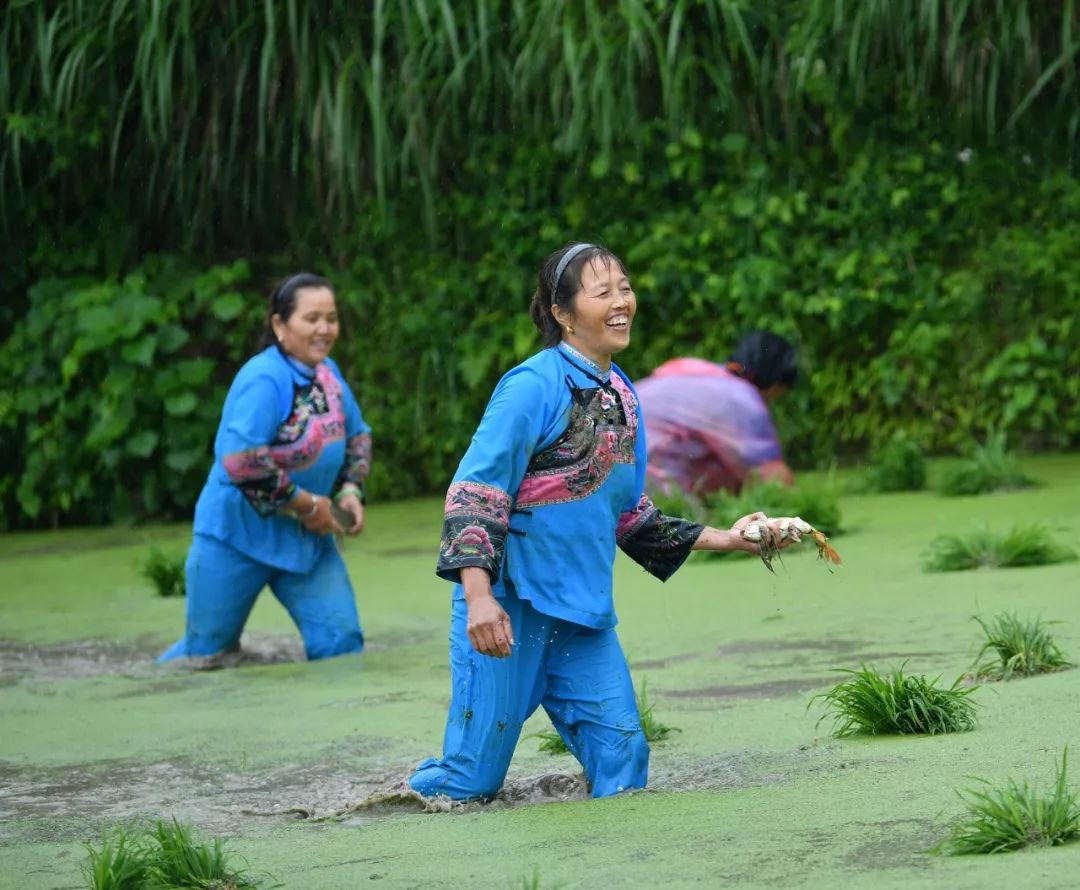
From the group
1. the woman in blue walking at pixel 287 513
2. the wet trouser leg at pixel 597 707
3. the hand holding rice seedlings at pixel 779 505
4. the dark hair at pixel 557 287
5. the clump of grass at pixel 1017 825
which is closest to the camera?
the clump of grass at pixel 1017 825

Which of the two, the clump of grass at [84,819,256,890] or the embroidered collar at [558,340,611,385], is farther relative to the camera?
the embroidered collar at [558,340,611,385]

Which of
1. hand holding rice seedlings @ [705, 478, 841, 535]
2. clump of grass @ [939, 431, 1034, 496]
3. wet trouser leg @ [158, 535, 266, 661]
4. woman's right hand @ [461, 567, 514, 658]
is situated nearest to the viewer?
woman's right hand @ [461, 567, 514, 658]

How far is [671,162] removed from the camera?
10672 millimetres

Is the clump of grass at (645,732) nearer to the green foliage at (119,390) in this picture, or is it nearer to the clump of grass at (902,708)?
the clump of grass at (902,708)

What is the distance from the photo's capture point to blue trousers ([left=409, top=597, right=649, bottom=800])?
171 inches

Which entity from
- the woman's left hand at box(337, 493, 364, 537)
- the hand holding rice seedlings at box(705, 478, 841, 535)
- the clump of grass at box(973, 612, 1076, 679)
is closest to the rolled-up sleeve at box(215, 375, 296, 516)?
the woman's left hand at box(337, 493, 364, 537)

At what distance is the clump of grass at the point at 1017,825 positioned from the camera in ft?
10.5

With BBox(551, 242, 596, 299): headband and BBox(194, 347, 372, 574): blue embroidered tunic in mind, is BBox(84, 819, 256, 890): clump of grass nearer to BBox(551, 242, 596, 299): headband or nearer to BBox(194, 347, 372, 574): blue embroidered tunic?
BBox(551, 242, 596, 299): headband

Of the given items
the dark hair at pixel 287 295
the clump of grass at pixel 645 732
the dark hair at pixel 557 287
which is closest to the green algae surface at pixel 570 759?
the clump of grass at pixel 645 732

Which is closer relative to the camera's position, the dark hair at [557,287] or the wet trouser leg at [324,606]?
the dark hair at [557,287]

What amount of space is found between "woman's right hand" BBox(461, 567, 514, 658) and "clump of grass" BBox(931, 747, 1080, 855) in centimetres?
113

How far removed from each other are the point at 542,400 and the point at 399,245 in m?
7.14

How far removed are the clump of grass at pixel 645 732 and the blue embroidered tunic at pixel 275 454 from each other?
199cm

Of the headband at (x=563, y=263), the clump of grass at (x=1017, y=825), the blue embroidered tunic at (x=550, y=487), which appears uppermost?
the headband at (x=563, y=263)
